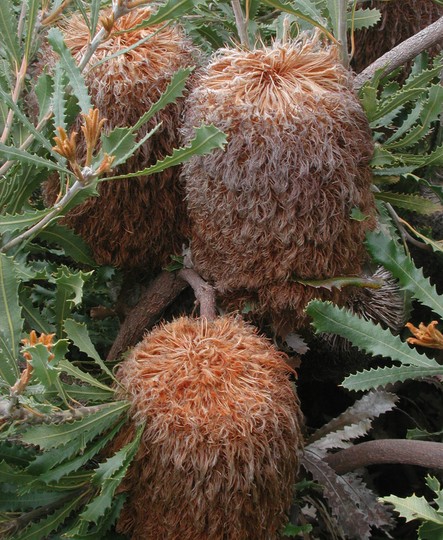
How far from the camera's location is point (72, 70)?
1.23 metres

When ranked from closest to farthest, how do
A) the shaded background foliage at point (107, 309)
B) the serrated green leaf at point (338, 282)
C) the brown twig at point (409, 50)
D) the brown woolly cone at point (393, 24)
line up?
the shaded background foliage at point (107, 309)
the serrated green leaf at point (338, 282)
the brown twig at point (409, 50)
the brown woolly cone at point (393, 24)

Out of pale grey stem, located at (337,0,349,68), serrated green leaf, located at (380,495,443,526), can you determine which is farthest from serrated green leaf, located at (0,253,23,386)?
pale grey stem, located at (337,0,349,68)

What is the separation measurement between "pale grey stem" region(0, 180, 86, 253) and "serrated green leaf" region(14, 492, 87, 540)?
0.43 meters

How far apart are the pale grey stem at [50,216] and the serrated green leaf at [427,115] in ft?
1.99

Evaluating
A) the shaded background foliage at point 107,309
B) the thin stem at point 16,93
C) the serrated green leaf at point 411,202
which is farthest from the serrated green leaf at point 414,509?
the thin stem at point 16,93

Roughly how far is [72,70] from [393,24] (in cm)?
76

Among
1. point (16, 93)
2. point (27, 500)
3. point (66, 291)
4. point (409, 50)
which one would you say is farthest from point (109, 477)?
point (409, 50)

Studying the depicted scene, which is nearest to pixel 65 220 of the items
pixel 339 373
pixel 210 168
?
pixel 210 168

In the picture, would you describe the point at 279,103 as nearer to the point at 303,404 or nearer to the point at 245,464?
the point at 245,464

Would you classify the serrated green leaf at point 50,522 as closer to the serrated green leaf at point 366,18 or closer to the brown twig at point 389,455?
the brown twig at point 389,455

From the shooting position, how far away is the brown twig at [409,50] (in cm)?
141

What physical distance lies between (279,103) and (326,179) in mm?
142

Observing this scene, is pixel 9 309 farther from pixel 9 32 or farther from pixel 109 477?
pixel 9 32

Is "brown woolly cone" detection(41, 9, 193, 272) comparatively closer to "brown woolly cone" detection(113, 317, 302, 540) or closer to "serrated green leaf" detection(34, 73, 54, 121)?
"serrated green leaf" detection(34, 73, 54, 121)
